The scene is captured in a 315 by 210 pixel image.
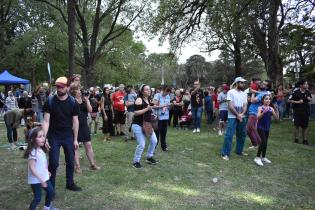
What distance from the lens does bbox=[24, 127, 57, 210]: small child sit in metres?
4.40

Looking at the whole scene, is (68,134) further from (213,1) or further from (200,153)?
(213,1)

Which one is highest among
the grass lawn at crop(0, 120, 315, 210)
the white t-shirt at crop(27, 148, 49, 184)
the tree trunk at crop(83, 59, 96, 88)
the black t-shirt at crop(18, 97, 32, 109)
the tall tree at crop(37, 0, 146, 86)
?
the tall tree at crop(37, 0, 146, 86)

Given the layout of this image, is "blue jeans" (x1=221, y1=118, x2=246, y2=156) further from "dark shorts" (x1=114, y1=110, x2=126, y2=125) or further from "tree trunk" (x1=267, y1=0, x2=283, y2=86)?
"tree trunk" (x1=267, y1=0, x2=283, y2=86)

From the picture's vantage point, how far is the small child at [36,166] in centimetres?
440

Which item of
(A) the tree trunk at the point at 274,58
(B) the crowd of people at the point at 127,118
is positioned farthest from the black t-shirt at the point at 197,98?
(A) the tree trunk at the point at 274,58

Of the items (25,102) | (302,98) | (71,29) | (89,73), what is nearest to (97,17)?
(89,73)

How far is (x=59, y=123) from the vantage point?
5.26m

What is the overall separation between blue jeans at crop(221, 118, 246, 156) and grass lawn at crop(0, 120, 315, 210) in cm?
25

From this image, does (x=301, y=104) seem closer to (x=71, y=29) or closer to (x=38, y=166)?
(x=38, y=166)

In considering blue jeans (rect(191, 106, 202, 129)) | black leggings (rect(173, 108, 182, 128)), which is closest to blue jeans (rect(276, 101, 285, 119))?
black leggings (rect(173, 108, 182, 128))

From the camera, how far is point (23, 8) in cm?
3666

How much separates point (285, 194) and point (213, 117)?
35.0 feet

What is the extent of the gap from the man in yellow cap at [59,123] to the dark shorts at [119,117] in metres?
6.04

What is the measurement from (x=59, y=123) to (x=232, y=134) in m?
4.45
